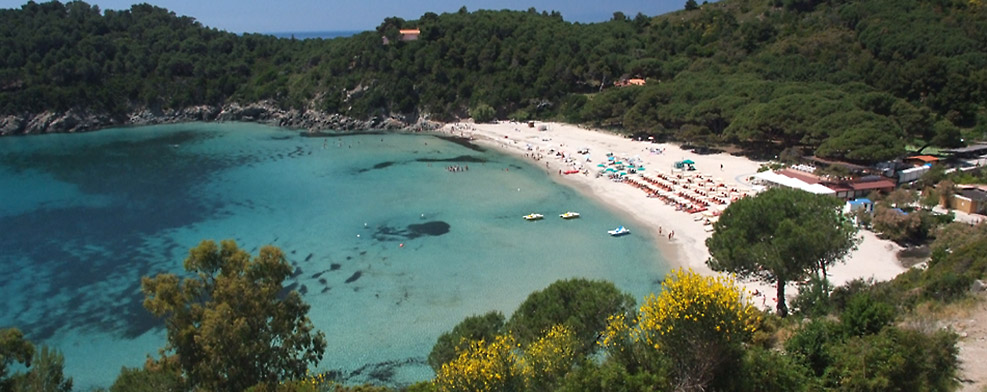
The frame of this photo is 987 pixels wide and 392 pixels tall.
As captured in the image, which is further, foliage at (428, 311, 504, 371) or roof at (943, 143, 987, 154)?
roof at (943, 143, 987, 154)

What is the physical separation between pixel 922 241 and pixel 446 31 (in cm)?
6700

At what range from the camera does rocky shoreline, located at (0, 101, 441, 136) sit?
72562mm

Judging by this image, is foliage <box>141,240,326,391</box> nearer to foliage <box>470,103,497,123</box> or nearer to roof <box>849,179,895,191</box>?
roof <box>849,179,895,191</box>

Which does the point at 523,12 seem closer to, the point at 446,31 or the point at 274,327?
the point at 446,31

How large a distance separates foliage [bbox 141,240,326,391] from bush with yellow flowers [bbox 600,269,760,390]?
7477 millimetres

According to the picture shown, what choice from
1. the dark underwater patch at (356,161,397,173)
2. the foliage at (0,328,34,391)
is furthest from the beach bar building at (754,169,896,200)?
the foliage at (0,328,34,391)

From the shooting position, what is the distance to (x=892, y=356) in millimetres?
9570

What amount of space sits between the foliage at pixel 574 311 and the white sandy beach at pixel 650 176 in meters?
8.40

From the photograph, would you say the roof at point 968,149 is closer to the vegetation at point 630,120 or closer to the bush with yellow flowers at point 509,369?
the vegetation at point 630,120

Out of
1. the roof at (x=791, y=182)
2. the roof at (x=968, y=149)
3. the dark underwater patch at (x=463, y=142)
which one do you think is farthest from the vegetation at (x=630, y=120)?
the dark underwater patch at (x=463, y=142)

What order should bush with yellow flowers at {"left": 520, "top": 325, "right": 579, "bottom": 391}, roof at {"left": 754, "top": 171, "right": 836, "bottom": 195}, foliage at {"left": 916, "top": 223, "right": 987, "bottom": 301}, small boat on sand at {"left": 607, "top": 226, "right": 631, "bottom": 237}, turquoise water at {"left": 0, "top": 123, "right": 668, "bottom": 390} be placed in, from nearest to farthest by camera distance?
bush with yellow flowers at {"left": 520, "top": 325, "right": 579, "bottom": 391} < foliage at {"left": 916, "top": 223, "right": 987, "bottom": 301} < turquoise water at {"left": 0, "top": 123, "right": 668, "bottom": 390} < small boat on sand at {"left": 607, "top": 226, "right": 631, "bottom": 237} < roof at {"left": 754, "top": 171, "right": 836, "bottom": 195}

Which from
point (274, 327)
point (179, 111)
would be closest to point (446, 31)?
point (179, 111)

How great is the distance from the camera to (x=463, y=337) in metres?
13.8

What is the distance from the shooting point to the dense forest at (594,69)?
1716 inches
